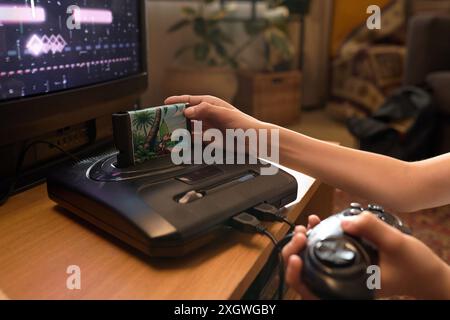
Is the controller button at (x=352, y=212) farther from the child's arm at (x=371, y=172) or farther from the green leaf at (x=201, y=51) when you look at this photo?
the green leaf at (x=201, y=51)

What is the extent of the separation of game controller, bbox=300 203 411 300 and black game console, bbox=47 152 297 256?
0.39ft

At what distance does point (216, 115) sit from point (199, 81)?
1.80 meters

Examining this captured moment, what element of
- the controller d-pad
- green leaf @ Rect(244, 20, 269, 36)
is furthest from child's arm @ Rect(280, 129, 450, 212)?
green leaf @ Rect(244, 20, 269, 36)

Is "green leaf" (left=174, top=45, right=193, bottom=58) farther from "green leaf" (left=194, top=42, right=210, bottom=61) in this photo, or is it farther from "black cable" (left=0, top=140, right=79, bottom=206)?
"black cable" (left=0, top=140, right=79, bottom=206)

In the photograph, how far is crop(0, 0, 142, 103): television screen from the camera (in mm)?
588

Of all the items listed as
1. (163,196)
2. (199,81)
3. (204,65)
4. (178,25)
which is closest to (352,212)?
(163,196)

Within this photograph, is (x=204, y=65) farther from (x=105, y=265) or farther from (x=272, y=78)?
(x=105, y=265)

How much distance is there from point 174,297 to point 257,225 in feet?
0.46

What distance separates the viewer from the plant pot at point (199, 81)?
94.7 inches

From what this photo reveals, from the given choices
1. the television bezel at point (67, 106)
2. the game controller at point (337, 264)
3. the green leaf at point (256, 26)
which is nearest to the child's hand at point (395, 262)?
the game controller at point (337, 264)

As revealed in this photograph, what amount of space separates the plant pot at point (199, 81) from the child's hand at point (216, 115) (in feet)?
5.67

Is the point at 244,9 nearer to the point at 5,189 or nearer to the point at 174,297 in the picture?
the point at 5,189

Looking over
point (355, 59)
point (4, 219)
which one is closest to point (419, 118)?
point (355, 59)

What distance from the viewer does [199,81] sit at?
7.91 ft
